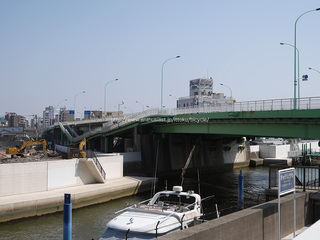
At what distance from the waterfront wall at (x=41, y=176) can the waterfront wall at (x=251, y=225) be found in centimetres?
2179

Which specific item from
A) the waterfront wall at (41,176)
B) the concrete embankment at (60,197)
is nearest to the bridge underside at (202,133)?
the concrete embankment at (60,197)

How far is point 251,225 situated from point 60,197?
19.6 metres

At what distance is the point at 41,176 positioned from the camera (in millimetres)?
29891

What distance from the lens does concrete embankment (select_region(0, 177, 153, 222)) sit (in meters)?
24.7

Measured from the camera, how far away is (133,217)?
15.5 metres

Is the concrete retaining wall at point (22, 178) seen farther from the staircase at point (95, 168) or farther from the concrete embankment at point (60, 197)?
the staircase at point (95, 168)

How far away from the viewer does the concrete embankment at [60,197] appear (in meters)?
24.7

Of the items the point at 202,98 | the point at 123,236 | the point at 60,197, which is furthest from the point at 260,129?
the point at 202,98

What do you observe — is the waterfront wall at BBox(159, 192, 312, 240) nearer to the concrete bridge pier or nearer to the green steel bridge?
the green steel bridge

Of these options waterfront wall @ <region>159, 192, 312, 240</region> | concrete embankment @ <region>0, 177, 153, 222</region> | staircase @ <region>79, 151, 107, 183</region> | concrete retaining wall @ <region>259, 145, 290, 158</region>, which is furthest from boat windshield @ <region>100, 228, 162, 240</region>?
concrete retaining wall @ <region>259, 145, 290, 158</region>

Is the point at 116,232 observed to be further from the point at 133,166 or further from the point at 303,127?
the point at 133,166

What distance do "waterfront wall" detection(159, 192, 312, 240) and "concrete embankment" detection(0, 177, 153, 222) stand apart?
18553mm

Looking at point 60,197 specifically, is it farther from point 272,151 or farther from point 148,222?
point 272,151

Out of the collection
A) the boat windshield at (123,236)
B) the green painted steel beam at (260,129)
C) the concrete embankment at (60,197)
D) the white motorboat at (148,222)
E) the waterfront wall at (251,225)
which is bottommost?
the concrete embankment at (60,197)
